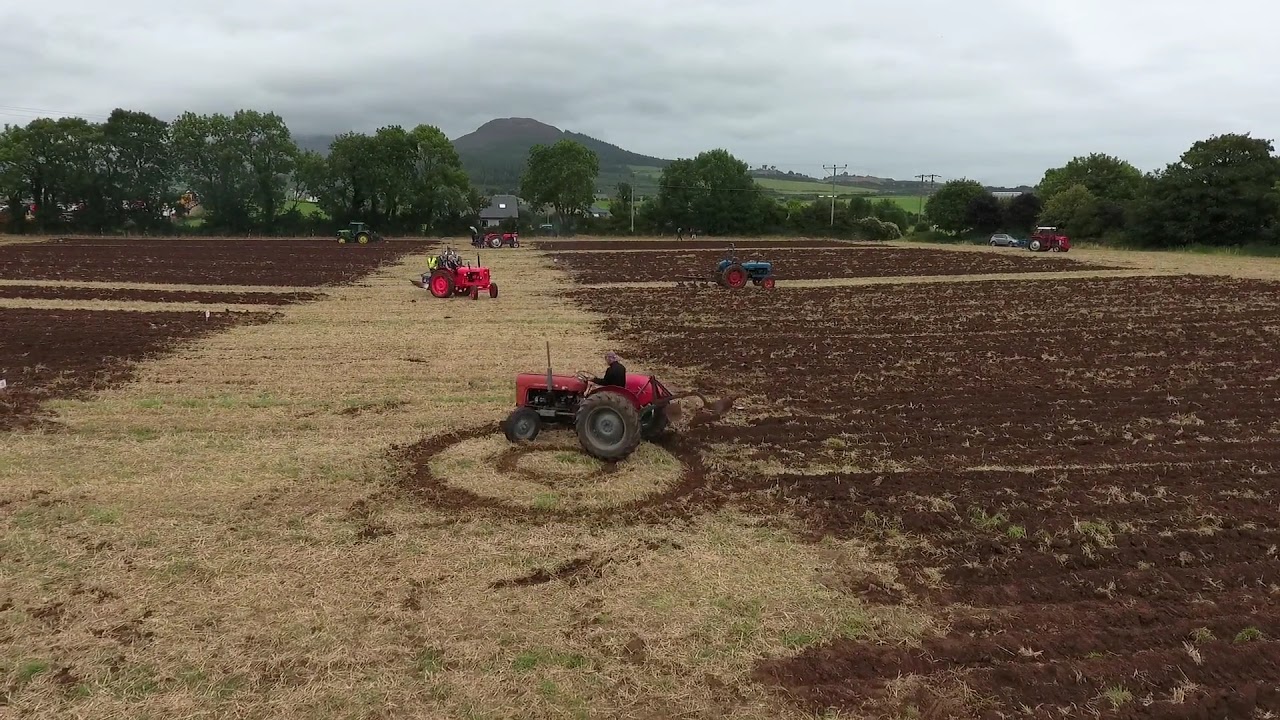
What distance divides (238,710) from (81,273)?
30.7 metres

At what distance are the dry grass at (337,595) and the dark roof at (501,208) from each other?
223 feet

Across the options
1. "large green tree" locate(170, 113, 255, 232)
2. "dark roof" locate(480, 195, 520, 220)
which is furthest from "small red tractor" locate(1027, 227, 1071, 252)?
"large green tree" locate(170, 113, 255, 232)

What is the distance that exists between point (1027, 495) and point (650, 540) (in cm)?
357

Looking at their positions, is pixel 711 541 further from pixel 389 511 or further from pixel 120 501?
pixel 120 501

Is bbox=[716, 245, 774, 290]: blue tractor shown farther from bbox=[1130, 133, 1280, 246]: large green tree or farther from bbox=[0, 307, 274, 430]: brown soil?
bbox=[1130, 133, 1280, 246]: large green tree

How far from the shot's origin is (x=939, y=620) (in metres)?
5.00

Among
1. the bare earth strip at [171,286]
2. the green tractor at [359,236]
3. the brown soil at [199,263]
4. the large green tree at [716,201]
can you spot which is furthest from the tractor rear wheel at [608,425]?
the large green tree at [716,201]

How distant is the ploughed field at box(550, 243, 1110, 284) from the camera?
30.0 m

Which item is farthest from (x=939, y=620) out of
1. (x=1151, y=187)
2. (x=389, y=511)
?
(x=1151, y=187)

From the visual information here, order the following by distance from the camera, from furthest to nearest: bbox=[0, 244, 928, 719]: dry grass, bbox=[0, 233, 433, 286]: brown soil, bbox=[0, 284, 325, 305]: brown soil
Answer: bbox=[0, 233, 433, 286]: brown soil < bbox=[0, 284, 325, 305]: brown soil < bbox=[0, 244, 928, 719]: dry grass

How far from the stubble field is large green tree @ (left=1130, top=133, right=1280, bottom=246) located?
1551 inches

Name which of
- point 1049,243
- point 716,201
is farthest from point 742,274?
point 716,201

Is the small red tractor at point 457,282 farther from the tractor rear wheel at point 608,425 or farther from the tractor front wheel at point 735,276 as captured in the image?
the tractor rear wheel at point 608,425

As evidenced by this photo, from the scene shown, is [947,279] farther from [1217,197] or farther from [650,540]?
[1217,197]
